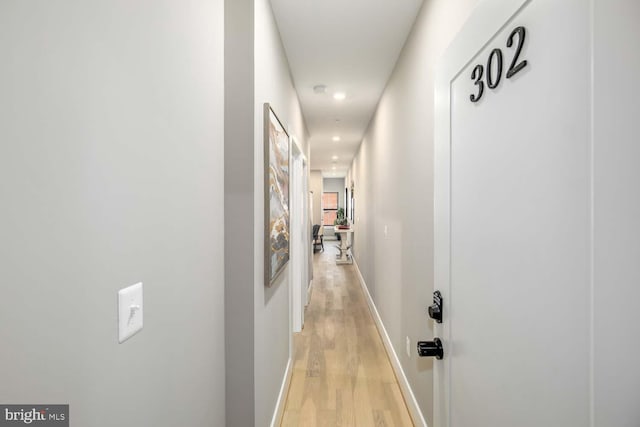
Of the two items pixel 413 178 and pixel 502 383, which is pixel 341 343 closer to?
pixel 413 178

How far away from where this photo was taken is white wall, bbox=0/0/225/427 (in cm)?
44

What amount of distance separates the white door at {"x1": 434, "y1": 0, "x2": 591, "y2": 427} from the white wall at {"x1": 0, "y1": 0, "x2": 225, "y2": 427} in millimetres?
839

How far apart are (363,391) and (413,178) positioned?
65.7 inches

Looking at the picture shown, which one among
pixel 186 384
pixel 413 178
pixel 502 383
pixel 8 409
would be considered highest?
pixel 413 178

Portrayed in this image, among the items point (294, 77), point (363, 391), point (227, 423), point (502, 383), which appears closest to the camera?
point (502, 383)

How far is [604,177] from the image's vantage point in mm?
487

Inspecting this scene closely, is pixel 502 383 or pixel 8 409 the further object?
pixel 502 383

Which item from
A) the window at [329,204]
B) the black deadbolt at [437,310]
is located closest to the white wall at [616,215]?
the black deadbolt at [437,310]

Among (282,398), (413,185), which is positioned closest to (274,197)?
(413,185)

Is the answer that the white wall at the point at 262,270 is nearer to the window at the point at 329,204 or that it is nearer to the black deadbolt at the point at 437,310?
the black deadbolt at the point at 437,310

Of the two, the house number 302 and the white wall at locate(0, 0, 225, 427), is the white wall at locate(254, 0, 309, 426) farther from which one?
the house number 302

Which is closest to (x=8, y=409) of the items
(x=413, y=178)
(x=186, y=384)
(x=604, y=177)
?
(x=186, y=384)

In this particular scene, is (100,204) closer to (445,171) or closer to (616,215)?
(616,215)

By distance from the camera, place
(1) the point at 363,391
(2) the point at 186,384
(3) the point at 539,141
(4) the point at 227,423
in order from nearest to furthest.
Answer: (3) the point at 539,141
(2) the point at 186,384
(4) the point at 227,423
(1) the point at 363,391
